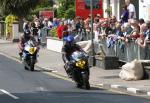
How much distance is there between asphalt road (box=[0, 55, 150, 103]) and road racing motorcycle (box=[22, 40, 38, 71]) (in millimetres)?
1524

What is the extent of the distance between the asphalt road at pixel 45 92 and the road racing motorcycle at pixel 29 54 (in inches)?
60.0

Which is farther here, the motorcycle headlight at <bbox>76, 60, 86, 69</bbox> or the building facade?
the building facade

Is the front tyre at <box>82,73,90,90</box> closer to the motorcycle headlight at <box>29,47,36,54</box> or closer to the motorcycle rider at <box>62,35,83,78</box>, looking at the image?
the motorcycle rider at <box>62,35,83,78</box>

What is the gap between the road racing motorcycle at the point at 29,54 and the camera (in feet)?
86.1

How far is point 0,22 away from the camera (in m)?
55.8

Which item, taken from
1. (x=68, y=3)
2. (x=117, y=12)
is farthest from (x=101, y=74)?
(x=68, y=3)

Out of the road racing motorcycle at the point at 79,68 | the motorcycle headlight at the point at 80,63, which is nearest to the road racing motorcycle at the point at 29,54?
the road racing motorcycle at the point at 79,68

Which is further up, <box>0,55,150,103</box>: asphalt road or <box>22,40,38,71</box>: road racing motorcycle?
<box>22,40,38,71</box>: road racing motorcycle

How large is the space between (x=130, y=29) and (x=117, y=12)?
16596mm

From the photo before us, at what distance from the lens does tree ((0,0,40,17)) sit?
52.7 metres

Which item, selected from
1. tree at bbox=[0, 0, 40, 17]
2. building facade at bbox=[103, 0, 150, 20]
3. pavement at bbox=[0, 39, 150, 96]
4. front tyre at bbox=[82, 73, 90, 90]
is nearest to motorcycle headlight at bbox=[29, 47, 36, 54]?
pavement at bbox=[0, 39, 150, 96]

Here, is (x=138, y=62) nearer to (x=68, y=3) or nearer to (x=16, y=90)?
(x=16, y=90)

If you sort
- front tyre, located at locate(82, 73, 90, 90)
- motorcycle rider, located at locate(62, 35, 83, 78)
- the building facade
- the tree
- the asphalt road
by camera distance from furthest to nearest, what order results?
the tree, the building facade, motorcycle rider, located at locate(62, 35, 83, 78), front tyre, located at locate(82, 73, 90, 90), the asphalt road

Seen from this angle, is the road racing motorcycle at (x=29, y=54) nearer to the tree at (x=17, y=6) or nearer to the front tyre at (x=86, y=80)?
the front tyre at (x=86, y=80)
